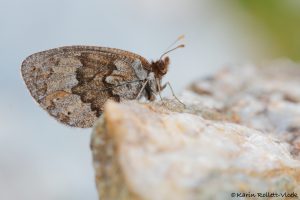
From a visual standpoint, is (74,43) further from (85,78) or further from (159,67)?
(159,67)

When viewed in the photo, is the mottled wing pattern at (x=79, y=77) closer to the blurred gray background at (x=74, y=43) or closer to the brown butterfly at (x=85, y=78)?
the brown butterfly at (x=85, y=78)

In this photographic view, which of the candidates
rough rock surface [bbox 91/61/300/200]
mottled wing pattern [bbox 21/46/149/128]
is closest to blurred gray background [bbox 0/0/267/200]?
mottled wing pattern [bbox 21/46/149/128]

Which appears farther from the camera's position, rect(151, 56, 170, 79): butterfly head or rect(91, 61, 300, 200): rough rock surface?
rect(151, 56, 170, 79): butterfly head

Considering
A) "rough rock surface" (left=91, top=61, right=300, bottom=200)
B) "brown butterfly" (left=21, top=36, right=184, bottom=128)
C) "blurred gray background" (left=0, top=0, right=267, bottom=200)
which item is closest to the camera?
"rough rock surface" (left=91, top=61, right=300, bottom=200)

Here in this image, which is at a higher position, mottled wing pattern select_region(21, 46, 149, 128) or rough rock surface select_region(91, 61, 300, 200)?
mottled wing pattern select_region(21, 46, 149, 128)

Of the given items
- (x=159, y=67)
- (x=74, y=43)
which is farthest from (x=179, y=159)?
(x=74, y=43)

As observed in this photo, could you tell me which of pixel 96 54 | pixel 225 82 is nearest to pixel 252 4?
pixel 225 82

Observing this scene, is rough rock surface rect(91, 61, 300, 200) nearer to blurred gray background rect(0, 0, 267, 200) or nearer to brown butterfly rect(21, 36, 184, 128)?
brown butterfly rect(21, 36, 184, 128)
